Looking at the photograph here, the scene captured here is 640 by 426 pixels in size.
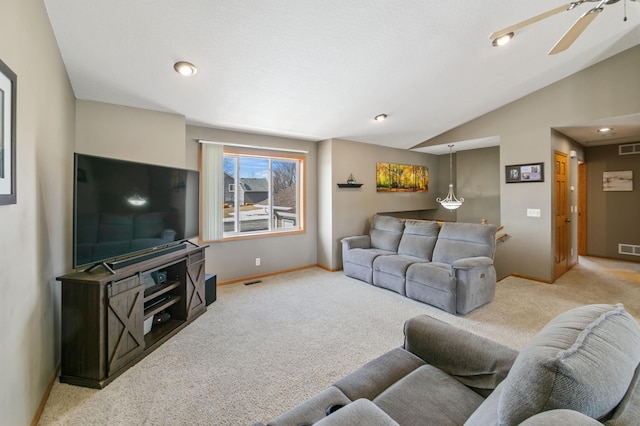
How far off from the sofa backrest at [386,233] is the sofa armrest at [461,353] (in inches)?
118

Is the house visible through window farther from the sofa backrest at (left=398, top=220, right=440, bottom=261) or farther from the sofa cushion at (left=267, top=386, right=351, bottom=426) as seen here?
the sofa cushion at (left=267, top=386, right=351, bottom=426)

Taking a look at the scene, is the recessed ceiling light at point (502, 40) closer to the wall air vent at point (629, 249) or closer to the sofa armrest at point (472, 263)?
the sofa armrest at point (472, 263)

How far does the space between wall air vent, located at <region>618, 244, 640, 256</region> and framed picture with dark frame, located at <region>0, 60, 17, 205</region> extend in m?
8.84

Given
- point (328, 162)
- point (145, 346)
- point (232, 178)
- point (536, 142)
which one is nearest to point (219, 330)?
point (145, 346)

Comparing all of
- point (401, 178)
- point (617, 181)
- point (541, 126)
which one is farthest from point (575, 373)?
point (617, 181)

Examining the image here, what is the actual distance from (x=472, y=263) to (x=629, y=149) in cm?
528

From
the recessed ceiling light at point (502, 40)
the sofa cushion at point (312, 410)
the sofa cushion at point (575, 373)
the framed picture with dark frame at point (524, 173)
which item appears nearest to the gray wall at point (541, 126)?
the framed picture with dark frame at point (524, 173)

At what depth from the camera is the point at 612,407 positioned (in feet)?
2.34

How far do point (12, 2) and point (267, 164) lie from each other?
350 centimetres

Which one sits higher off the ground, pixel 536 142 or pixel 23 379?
pixel 536 142

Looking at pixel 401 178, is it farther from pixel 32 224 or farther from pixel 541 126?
pixel 32 224

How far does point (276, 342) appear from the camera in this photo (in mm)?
2648

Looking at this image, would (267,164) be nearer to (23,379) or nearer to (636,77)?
(23,379)

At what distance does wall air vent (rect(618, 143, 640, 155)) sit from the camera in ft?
17.9
